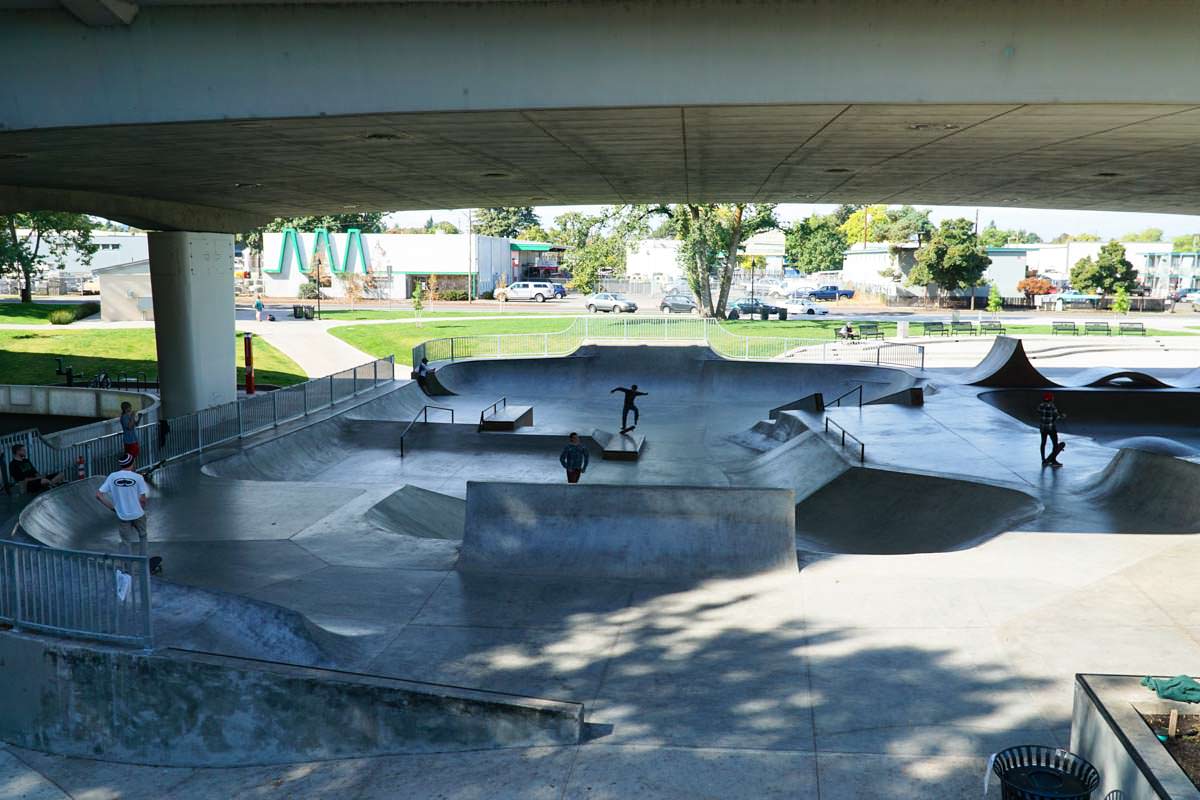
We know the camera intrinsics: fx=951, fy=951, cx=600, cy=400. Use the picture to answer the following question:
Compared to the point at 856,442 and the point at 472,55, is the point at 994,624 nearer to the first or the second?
the point at 472,55

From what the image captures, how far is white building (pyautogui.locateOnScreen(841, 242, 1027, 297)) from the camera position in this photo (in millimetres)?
85156

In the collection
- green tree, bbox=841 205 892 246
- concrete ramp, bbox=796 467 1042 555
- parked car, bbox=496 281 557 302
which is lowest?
concrete ramp, bbox=796 467 1042 555

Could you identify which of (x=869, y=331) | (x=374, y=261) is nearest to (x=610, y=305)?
(x=869, y=331)

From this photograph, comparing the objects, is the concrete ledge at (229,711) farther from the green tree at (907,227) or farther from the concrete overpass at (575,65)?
the green tree at (907,227)

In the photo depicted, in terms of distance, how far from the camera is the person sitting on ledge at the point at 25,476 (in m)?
16.6

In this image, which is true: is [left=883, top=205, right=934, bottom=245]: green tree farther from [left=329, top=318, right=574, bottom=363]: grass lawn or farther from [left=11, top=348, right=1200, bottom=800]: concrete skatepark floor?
[left=11, top=348, right=1200, bottom=800]: concrete skatepark floor

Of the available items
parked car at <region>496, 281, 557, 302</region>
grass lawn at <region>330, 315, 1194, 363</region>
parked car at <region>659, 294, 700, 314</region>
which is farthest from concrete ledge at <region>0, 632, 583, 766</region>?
parked car at <region>496, 281, 557, 302</region>

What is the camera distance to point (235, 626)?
9789 millimetres

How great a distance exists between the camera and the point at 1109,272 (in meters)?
83.1

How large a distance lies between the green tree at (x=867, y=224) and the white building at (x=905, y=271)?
2748 cm

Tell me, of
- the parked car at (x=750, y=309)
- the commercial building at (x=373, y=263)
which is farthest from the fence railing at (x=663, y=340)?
the commercial building at (x=373, y=263)

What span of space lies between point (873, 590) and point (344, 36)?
9202 mm

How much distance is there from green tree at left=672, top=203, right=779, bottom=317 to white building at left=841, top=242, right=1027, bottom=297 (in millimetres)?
30155

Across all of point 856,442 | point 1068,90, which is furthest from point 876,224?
point 1068,90
